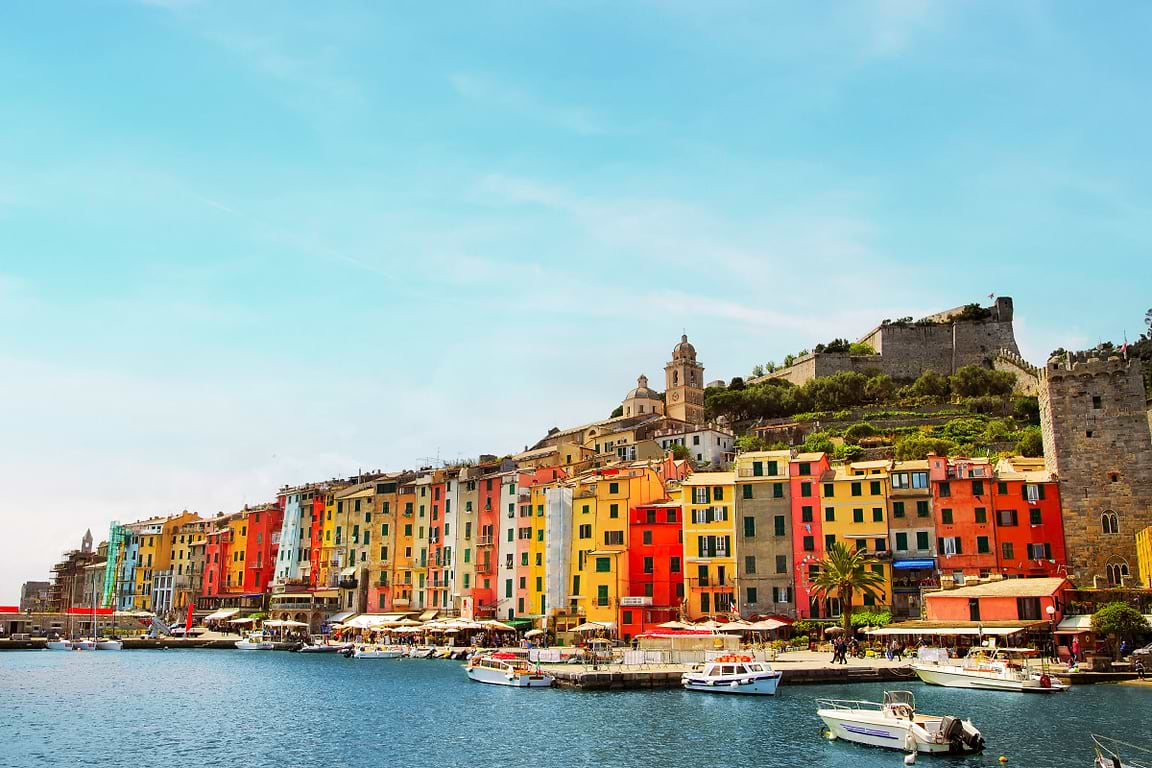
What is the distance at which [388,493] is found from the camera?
94.4 m

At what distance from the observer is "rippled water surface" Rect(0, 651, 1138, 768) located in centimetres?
3397

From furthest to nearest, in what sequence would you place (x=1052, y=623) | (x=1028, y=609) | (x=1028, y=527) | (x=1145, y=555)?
1. (x=1028, y=527)
2. (x=1145, y=555)
3. (x=1028, y=609)
4. (x=1052, y=623)

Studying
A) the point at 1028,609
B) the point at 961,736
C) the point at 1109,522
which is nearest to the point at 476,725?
the point at 961,736

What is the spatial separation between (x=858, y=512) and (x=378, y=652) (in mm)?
37182

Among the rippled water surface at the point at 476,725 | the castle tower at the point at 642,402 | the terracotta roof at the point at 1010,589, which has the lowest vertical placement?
the rippled water surface at the point at 476,725

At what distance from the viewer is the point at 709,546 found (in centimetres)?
6725

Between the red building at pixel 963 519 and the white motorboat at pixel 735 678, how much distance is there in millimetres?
19640

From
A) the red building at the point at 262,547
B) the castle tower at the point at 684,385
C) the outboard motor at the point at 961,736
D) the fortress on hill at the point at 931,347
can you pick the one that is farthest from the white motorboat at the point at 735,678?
the fortress on hill at the point at 931,347

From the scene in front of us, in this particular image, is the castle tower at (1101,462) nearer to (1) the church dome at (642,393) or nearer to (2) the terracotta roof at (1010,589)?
(2) the terracotta roof at (1010,589)

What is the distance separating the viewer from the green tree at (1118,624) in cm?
5206

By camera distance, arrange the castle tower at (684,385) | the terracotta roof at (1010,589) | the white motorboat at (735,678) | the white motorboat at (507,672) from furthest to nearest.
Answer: the castle tower at (684,385)
the terracotta roof at (1010,589)
the white motorboat at (507,672)
the white motorboat at (735,678)

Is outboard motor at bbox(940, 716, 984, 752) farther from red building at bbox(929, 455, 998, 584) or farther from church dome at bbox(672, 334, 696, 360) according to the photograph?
church dome at bbox(672, 334, 696, 360)

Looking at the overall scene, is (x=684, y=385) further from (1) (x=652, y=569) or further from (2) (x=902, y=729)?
(2) (x=902, y=729)

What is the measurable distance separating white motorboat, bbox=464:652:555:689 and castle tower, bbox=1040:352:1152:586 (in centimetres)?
3231
